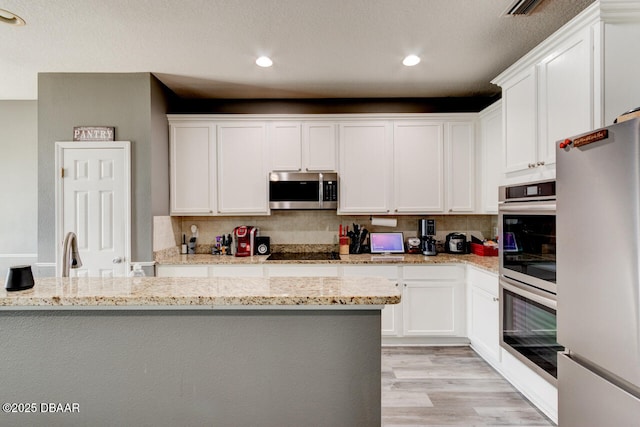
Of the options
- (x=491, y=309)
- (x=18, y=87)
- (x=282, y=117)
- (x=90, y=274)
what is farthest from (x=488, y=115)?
(x=18, y=87)

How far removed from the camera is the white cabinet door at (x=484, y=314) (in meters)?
2.64

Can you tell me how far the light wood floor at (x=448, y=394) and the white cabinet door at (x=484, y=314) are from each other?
157mm

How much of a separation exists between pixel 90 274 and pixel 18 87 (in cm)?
224

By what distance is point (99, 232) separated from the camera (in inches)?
118

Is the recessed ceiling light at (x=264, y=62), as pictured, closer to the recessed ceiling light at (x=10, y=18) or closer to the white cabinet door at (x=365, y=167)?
the white cabinet door at (x=365, y=167)

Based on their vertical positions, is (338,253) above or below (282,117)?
below

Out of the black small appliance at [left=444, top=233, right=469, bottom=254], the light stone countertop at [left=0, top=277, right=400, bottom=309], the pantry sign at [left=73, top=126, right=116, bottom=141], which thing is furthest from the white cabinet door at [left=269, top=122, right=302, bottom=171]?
the light stone countertop at [left=0, top=277, right=400, bottom=309]

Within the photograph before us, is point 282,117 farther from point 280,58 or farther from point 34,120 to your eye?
point 34,120

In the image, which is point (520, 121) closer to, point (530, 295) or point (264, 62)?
point (530, 295)

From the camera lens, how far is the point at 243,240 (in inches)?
136

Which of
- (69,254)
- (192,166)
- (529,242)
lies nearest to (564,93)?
(529,242)

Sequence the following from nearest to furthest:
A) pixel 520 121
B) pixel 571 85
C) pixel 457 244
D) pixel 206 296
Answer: pixel 206 296 → pixel 571 85 → pixel 520 121 → pixel 457 244

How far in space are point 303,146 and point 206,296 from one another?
2.56 m

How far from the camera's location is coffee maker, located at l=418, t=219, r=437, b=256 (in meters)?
3.49
